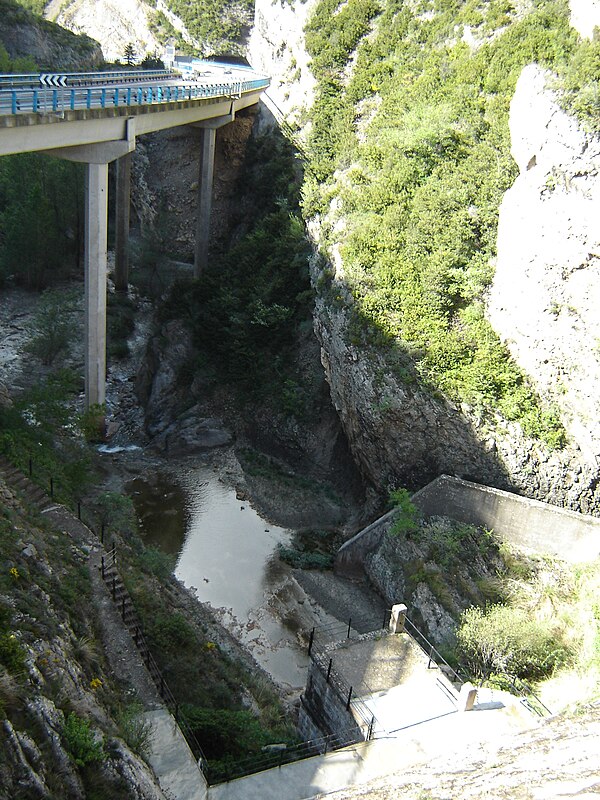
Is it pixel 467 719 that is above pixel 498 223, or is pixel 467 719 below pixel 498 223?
below

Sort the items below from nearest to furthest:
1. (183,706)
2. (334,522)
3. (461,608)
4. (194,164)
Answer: (183,706) → (461,608) → (334,522) → (194,164)

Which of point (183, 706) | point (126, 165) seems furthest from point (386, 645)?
point (126, 165)

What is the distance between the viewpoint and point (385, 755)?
13141 mm

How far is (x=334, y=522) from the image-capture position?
83.2 ft

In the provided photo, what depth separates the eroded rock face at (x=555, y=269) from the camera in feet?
67.2

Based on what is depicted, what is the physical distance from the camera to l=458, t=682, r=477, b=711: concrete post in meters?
14.3

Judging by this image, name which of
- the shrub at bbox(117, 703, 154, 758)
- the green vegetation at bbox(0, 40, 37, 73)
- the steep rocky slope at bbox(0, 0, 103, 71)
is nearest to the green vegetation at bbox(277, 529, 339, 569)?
the shrub at bbox(117, 703, 154, 758)

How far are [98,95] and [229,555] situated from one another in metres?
16.6

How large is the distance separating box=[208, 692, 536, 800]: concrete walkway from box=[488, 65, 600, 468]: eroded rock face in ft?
30.6

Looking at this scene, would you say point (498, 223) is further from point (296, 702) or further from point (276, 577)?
point (296, 702)

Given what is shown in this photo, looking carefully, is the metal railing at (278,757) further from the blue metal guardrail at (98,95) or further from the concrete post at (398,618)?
the blue metal guardrail at (98,95)

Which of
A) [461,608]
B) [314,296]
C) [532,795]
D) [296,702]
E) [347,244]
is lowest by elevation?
[296,702]

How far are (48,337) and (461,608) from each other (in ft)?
71.4

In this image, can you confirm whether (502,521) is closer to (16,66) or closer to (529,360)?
(529,360)
